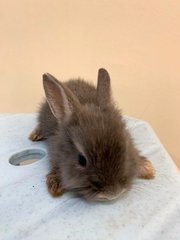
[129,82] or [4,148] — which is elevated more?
[129,82]

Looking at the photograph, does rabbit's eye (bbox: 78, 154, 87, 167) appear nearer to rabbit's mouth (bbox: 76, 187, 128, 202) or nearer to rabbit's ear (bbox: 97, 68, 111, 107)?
rabbit's mouth (bbox: 76, 187, 128, 202)

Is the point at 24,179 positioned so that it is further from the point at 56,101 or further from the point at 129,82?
the point at 129,82

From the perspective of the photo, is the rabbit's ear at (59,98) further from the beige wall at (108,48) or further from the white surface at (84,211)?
the beige wall at (108,48)

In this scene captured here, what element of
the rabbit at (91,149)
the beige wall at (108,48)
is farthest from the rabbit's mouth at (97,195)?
the beige wall at (108,48)

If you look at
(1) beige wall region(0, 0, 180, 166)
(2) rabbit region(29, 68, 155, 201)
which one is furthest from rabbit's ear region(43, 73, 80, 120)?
(1) beige wall region(0, 0, 180, 166)

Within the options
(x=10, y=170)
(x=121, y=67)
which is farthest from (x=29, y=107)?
(x=10, y=170)

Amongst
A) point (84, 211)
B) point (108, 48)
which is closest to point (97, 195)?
point (84, 211)
